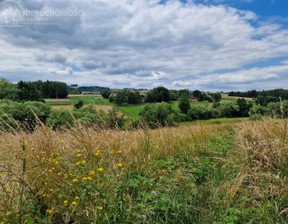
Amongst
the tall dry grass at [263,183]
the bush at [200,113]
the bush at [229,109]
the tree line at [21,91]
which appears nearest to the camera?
the tall dry grass at [263,183]

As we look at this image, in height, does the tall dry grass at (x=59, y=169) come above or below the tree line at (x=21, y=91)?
below

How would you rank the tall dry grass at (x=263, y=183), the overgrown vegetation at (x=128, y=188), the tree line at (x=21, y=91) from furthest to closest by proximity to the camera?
the tree line at (x=21, y=91), the tall dry grass at (x=263, y=183), the overgrown vegetation at (x=128, y=188)

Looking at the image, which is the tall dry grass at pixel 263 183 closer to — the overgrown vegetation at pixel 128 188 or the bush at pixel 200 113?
the overgrown vegetation at pixel 128 188

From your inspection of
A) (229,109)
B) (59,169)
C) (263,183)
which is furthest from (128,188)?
(229,109)

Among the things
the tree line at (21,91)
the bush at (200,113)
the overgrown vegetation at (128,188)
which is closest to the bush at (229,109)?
the bush at (200,113)

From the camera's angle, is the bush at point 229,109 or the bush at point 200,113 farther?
the bush at point 200,113

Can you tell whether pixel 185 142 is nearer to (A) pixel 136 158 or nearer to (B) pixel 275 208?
(A) pixel 136 158

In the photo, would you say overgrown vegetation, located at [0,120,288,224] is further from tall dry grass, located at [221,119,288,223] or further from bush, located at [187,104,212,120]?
bush, located at [187,104,212,120]

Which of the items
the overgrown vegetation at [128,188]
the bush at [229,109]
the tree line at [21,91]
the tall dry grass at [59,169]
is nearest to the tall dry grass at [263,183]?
the overgrown vegetation at [128,188]

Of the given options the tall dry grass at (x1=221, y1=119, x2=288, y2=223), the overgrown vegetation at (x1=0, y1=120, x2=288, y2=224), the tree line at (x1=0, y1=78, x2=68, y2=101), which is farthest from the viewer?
the tree line at (x1=0, y1=78, x2=68, y2=101)

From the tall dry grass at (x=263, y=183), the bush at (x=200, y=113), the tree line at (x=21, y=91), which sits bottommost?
the bush at (x=200, y=113)

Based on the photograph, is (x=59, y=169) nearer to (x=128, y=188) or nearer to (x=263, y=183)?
(x=128, y=188)

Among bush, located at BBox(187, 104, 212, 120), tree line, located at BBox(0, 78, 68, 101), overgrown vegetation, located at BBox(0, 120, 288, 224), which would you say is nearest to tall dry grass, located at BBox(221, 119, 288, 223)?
overgrown vegetation, located at BBox(0, 120, 288, 224)

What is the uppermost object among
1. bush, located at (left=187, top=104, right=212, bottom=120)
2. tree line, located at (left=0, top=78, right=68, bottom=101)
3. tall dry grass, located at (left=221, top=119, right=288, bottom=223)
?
tree line, located at (left=0, top=78, right=68, bottom=101)
